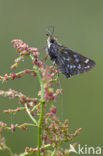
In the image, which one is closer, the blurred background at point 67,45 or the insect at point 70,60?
the insect at point 70,60

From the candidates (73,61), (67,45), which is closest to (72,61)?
(73,61)

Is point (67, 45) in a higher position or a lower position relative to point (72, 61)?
higher

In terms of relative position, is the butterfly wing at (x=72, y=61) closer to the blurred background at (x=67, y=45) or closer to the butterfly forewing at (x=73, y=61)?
the butterfly forewing at (x=73, y=61)

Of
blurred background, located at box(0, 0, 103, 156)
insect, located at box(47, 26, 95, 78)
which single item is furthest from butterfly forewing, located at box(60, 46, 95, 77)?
blurred background, located at box(0, 0, 103, 156)

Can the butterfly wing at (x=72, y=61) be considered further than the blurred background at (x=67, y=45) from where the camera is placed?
No

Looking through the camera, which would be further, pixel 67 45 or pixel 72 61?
pixel 67 45

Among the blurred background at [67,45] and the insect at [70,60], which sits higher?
the blurred background at [67,45]

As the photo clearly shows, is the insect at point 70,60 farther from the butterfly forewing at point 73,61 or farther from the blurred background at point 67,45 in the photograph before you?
the blurred background at point 67,45

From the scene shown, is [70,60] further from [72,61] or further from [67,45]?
[67,45]

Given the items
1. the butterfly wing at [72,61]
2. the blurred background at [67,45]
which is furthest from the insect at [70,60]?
the blurred background at [67,45]
